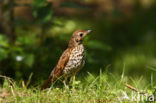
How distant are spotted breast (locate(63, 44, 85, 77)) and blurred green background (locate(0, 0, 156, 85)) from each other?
27cm

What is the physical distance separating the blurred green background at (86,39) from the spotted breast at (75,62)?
27cm

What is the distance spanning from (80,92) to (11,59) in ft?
6.92

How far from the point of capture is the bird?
4305mm

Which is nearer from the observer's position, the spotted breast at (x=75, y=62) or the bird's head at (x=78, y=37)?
the spotted breast at (x=75, y=62)

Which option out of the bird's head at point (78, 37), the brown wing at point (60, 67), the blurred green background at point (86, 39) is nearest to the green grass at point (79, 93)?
the brown wing at point (60, 67)

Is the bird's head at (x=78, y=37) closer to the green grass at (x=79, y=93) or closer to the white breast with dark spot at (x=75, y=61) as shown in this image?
the white breast with dark spot at (x=75, y=61)

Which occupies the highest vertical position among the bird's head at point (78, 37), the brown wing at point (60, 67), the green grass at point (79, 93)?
the bird's head at point (78, 37)

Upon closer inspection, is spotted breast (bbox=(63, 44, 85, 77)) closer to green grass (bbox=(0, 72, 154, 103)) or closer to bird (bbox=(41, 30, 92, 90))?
bird (bbox=(41, 30, 92, 90))

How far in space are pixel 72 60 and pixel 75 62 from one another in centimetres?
5

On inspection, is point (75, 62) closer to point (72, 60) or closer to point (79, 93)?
point (72, 60)

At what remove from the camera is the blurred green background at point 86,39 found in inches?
218

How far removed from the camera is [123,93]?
4.02 metres

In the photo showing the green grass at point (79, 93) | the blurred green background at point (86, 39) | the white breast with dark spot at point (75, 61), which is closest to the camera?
the green grass at point (79, 93)

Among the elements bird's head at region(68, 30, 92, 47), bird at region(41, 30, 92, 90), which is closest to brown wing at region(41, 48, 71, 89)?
bird at region(41, 30, 92, 90)
